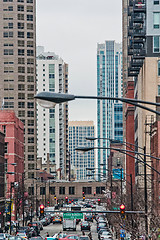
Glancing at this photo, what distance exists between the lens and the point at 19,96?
18588 centimetres

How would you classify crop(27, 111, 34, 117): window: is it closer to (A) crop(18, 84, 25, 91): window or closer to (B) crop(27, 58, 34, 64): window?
(A) crop(18, 84, 25, 91): window

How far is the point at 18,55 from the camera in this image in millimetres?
184750

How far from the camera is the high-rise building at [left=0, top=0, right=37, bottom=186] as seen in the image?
600 ft

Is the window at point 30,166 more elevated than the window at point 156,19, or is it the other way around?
the window at point 156,19

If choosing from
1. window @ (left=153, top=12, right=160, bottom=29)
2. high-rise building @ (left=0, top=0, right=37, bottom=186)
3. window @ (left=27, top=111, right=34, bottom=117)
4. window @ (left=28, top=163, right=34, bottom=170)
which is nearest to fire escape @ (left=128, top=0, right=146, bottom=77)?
window @ (left=153, top=12, right=160, bottom=29)

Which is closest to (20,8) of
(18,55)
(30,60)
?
(18,55)

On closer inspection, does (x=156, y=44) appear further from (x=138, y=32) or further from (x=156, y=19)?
(x=138, y=32)

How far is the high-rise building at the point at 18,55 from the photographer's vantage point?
183m

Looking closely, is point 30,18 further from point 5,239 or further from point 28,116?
point 5,239

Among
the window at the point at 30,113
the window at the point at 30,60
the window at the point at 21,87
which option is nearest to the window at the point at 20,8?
the window at the point at 30,60

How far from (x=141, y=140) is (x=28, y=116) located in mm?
90013

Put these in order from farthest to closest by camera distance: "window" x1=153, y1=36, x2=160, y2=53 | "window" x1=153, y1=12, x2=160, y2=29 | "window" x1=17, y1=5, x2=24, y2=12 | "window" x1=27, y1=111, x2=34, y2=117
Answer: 1. "window" x1=27, y1=111, x2=34, y2=117
2. "window" x1=17, y1=5, x2=24, y2=12
3. "window" x1=153, y1=12, x2=160, y2=29
4. "window" x1=153, y1=36, x2=160, y2=53

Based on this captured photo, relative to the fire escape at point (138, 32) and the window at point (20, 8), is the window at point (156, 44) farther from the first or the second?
the window at point (20, 8)

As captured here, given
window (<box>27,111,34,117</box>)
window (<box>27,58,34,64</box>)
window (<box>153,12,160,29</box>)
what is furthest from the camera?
window (<box>27,111,34,117</box>)
